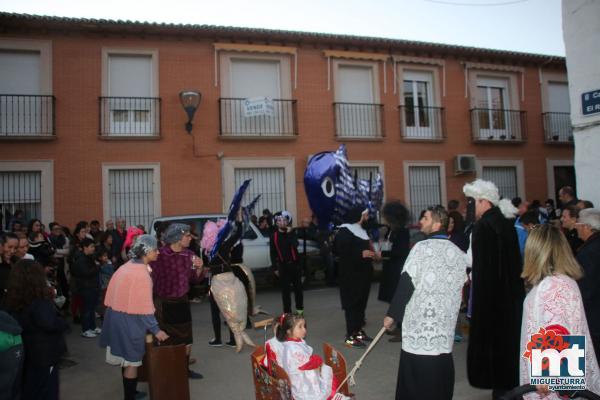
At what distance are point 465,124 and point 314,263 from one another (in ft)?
28.0

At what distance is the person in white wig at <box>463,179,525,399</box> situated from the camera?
4.05 m

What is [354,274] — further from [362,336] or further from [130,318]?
[130,318]

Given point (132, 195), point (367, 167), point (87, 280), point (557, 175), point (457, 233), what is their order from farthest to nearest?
point (557, 175), point (367, 167), point (132, 195), point (87, 280), point (457, 233)

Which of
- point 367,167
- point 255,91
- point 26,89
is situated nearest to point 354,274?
point 367,167

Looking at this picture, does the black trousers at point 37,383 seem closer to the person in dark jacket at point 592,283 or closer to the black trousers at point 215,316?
the black trousers at point 215,316

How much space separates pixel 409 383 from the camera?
3490 millimetres

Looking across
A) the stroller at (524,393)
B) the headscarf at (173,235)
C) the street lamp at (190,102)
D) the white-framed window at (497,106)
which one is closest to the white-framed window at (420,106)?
the white-framed window at (497,106)

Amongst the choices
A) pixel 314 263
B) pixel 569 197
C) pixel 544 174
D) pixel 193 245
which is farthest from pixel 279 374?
pixel 544 174

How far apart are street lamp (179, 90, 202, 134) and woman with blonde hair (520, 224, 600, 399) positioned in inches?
453

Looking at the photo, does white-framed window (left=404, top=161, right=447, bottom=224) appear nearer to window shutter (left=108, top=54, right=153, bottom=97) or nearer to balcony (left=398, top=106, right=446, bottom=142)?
balcony (left=398, top=106, right=446, bottom=142)

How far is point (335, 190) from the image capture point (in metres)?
7.40

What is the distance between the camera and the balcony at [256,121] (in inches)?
562

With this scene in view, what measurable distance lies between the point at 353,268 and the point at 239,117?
907cm

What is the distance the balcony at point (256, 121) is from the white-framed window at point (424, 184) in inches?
162
